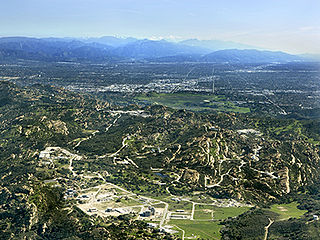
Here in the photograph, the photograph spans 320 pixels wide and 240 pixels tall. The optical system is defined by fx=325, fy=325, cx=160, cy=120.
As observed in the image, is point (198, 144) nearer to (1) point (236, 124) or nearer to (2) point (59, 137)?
(1) point (236, 124)

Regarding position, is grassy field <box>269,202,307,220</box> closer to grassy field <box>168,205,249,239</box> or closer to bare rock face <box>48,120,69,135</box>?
grassy field <box>168,205,249,239</box>

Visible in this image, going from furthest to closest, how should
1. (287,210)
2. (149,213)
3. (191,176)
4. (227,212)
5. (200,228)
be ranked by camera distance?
(191,176) → (287,210) → (227,212) → (149,213) → (200,228)

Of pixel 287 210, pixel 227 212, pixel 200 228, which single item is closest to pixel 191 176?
pixel 227 212

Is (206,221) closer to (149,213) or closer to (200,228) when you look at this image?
(200,228)

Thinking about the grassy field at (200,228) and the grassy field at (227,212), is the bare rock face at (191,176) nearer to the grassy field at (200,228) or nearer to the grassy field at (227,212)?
the grassy field at (227,212)

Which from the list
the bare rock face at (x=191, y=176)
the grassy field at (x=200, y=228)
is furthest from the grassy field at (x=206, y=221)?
the bare rock face at (x=191, y=176)

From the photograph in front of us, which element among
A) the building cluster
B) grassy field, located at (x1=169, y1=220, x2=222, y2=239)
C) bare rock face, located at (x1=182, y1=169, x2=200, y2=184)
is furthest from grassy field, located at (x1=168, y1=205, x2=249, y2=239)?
bare rock face, located at (x1=182, y1=169, x2=200, y2=184)

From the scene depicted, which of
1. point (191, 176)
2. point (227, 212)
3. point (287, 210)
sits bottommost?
point (287, 210)
